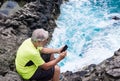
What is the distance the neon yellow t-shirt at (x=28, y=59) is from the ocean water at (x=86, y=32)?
6162mm

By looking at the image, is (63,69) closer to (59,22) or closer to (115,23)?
(59,22)

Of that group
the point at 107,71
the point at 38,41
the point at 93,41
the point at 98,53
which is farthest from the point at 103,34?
the point at 38,41

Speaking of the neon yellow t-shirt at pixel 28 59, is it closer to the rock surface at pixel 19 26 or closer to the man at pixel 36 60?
the man at pixel 36 60

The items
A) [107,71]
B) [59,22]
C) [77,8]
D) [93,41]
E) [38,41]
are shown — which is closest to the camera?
[38,41]

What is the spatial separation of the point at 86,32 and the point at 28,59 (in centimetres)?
1104

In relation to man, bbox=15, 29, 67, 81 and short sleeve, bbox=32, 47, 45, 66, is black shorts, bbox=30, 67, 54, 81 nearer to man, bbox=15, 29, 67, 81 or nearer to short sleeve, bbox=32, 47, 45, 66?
man, bbox=15, 29, 67, 81

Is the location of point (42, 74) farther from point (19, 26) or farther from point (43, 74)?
point (19, 26)

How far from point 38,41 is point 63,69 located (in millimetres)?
6768

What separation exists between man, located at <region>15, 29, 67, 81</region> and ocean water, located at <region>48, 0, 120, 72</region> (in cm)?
590

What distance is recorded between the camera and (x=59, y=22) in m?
19.2

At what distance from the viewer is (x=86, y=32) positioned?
19.0m

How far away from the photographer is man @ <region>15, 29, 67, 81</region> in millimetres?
8195

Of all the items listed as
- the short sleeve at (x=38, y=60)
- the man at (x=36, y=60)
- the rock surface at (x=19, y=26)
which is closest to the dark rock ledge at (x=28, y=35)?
the rock surface at (x=19, y=26)

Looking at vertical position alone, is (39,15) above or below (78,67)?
above
